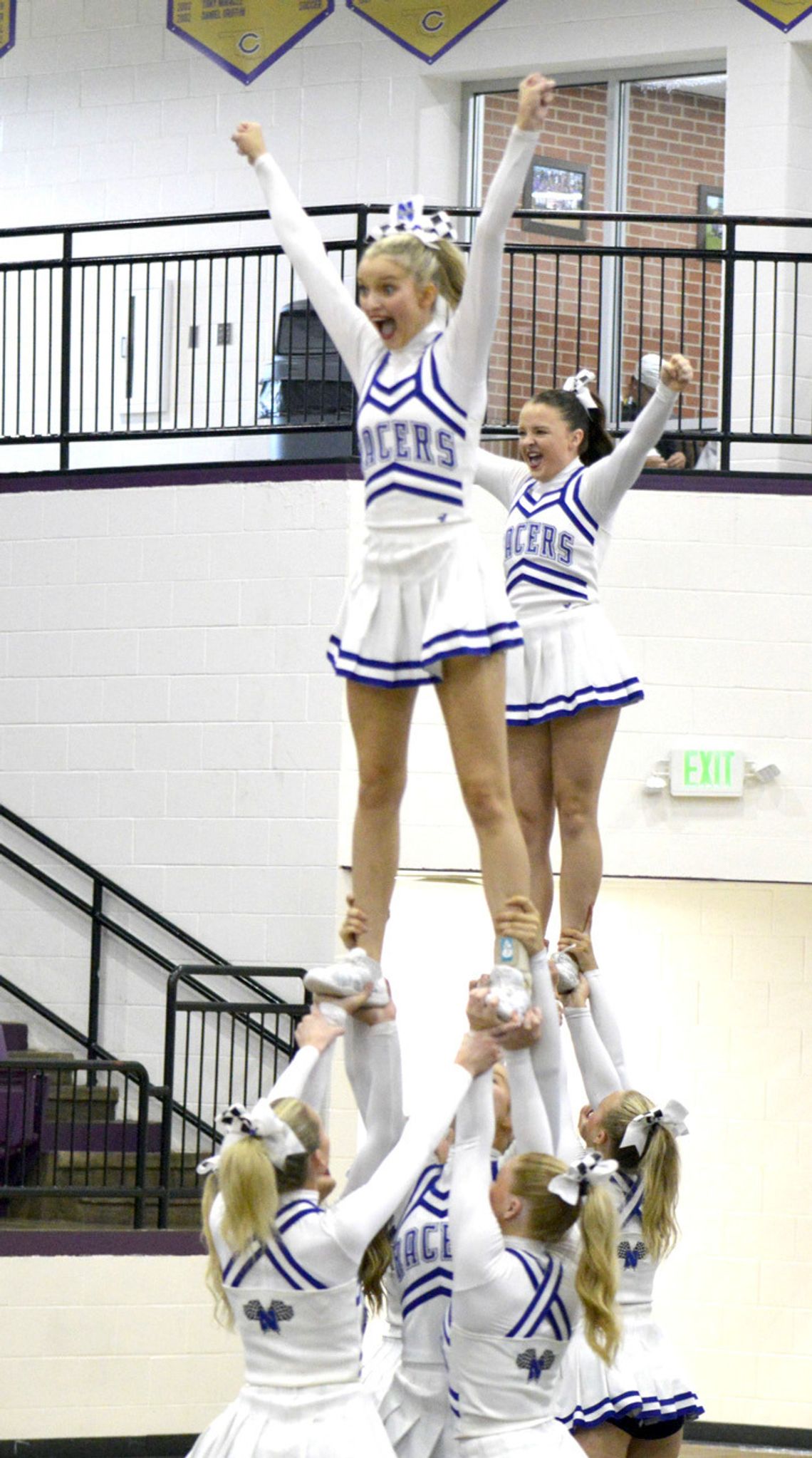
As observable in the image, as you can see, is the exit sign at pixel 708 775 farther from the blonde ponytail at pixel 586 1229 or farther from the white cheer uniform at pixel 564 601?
the blonde ponytail at pixel 586 1229

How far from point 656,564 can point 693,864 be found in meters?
1.14

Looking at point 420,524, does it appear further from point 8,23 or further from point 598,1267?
point 8,23

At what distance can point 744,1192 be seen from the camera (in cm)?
816

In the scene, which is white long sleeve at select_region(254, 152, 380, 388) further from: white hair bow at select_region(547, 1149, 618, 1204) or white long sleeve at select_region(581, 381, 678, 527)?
white hair bow at select_region(547, 1149, 618, 1204)

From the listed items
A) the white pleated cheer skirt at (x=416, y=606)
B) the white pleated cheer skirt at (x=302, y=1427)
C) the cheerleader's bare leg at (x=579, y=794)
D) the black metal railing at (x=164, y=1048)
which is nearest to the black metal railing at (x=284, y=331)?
the black metal railing at (x=164, y=1048)

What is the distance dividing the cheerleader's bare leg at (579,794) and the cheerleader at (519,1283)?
118cm

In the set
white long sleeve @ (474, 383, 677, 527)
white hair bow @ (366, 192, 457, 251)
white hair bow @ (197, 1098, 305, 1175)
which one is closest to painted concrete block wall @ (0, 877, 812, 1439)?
white long sleeve @ (474, 383, 677, 527)

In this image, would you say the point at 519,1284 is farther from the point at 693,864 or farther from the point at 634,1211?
the point at 693,864

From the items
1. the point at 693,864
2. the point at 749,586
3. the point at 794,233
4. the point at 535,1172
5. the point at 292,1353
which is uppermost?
the point at 794,233

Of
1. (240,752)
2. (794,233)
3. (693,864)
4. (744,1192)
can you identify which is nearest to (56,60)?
(794,233)

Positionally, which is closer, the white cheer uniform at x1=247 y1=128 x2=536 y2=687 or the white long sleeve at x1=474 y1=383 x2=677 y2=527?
the white cheer uniform at x1=247 y1=128 x2=536 y2=687

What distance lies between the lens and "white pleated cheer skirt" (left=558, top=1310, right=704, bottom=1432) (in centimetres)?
443

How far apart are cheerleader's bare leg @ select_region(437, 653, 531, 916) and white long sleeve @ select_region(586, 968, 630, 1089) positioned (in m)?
0.91

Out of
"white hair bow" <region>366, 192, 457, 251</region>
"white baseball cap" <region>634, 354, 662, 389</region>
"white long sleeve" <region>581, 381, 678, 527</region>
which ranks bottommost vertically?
"white long sleeve" <region>581, 381, 678, 527</region>
